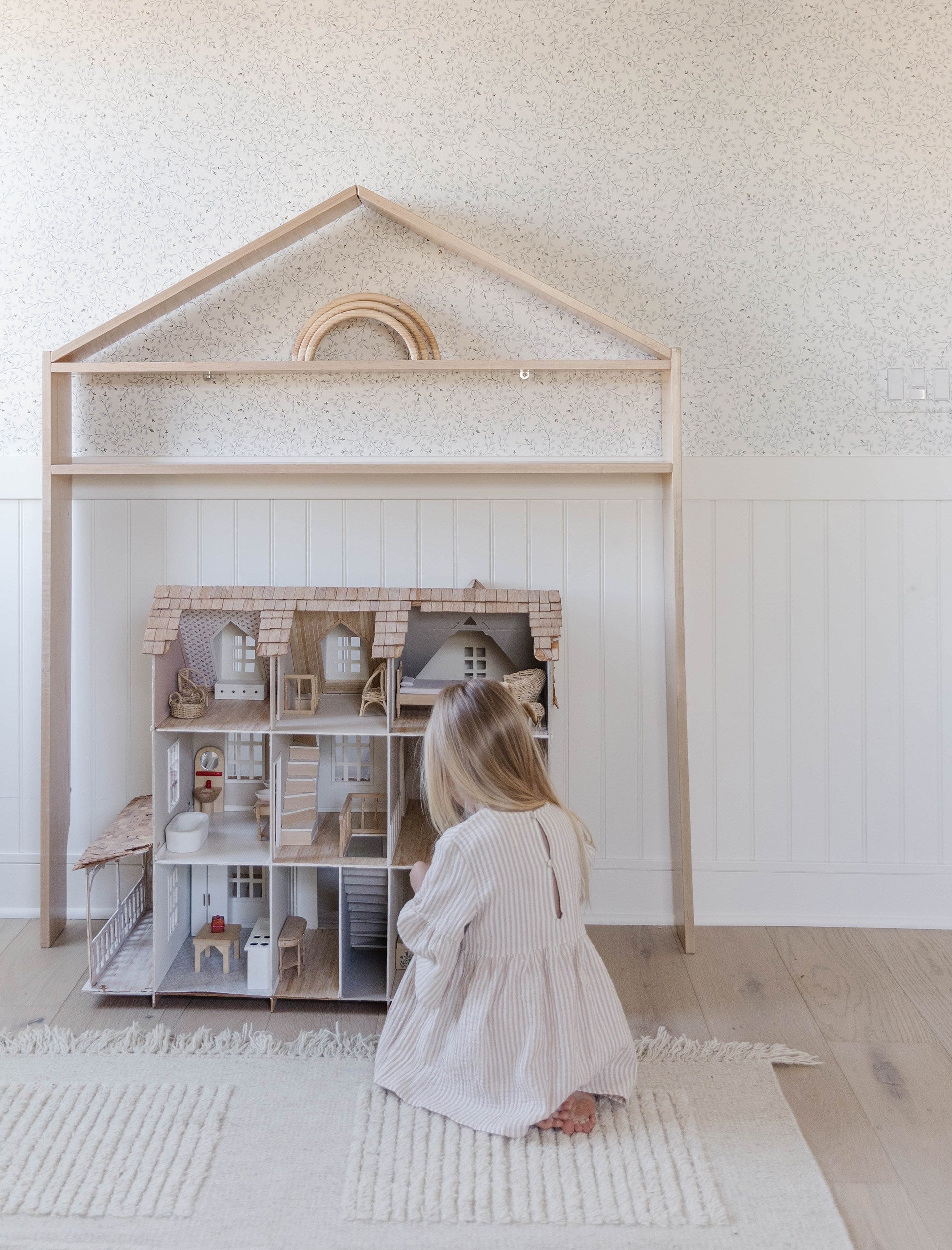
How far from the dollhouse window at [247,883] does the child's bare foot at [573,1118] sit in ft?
3.17

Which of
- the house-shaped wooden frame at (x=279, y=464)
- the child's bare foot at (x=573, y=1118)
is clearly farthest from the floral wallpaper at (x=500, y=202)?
the child's bare foot at (x=573, y=1118)

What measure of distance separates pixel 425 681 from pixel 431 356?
2.47 feet

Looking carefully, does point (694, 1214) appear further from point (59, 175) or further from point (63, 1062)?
point (59, 175)

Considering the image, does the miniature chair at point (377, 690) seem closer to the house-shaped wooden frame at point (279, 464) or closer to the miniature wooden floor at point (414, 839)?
the miniature wooden floor at point (414, 839)

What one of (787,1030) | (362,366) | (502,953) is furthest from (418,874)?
(362,366)

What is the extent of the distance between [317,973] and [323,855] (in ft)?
0.92

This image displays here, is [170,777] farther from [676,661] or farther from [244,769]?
[676,661]

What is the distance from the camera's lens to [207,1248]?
123cm

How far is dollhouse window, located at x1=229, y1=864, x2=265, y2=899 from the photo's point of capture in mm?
2170

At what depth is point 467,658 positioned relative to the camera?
2.03 meters

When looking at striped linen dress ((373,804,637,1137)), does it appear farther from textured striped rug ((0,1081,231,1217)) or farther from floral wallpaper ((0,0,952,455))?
floral wallpaper ((0,0,952,455))

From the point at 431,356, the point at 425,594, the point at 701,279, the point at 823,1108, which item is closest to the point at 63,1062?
the point at 425,594

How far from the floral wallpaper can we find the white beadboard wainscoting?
0.14m

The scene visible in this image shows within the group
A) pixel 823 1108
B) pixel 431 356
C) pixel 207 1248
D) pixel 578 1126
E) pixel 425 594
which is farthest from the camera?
pixel 431 356
